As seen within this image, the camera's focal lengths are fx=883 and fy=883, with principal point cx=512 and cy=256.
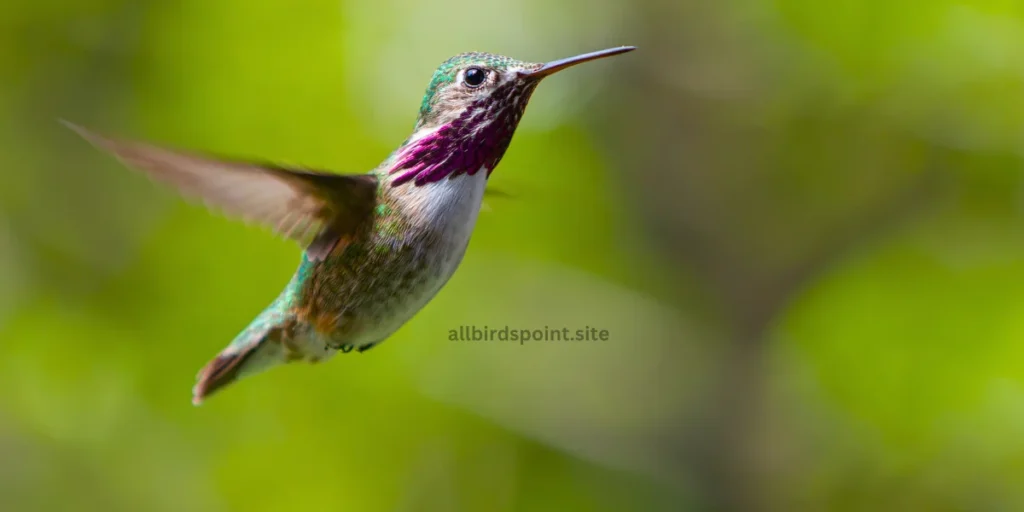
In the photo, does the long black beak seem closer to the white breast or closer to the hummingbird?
the hummingbird

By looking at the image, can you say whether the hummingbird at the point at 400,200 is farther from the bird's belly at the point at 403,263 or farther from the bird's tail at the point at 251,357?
the bird's tail at the point at 251,357

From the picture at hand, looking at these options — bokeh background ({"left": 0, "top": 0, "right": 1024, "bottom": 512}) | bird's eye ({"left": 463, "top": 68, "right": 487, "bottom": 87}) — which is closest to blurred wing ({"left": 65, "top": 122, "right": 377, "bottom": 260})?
bird's eye ({"left": 463, "top": 68, "right": 487, "bottom": 87})

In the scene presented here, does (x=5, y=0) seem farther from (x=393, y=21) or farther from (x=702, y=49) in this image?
(x=702, y=49)

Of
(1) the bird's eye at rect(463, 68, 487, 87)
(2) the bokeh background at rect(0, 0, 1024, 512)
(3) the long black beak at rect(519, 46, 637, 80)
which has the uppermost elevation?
(3) the long black beak at rect(519, 46, 637, 80)

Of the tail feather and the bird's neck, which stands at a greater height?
the bird's neck

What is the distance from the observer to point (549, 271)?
11.7 feet

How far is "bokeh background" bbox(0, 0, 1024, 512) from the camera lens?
10.9 feet

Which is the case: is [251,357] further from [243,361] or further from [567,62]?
[567,62]

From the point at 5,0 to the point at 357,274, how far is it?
3.19 metres

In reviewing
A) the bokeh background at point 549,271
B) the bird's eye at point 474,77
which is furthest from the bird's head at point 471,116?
the bokeh background at point 549,271

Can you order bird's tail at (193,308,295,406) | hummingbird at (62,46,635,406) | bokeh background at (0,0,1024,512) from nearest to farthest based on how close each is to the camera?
1. hummingbird at (62,46,635,406)
2. bird's tail at (193,308,295,406)
3. bokeh background at (0,0,1024,512)

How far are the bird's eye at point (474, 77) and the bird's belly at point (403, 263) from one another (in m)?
0.13

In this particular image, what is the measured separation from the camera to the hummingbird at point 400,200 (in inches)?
46.4

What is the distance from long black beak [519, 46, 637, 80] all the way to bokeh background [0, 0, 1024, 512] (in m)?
2.04
